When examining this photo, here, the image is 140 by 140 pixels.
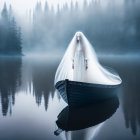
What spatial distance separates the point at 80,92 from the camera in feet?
39.2

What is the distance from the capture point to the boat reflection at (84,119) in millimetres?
9773

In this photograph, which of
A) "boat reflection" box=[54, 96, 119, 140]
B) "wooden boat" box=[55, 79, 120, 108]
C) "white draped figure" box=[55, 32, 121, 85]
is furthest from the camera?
"white draped figure" box=[55, 32, 121, 85]

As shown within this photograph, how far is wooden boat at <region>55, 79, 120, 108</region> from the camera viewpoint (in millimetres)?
11650

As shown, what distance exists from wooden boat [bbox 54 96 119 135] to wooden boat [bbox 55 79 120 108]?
17.9 inches

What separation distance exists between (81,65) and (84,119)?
3435mm

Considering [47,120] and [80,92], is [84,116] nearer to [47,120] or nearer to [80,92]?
[80,92]

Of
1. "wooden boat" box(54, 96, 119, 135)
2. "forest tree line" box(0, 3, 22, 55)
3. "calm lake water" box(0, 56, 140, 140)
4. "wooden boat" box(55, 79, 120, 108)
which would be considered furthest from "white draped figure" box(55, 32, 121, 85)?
"forest tree line" box(0, 3, 22, 55)

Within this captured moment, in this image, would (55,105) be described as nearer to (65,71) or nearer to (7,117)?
(65,71)

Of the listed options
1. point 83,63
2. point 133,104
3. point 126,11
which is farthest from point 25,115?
point 126,11

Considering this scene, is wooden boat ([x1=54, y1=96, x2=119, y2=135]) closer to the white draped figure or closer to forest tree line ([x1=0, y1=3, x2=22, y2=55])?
the white draped figure

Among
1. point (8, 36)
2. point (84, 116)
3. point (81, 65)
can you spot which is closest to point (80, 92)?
point (84, 116)

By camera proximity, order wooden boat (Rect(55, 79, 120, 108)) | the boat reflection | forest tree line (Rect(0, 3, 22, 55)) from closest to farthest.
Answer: the boat reflection
wooden boat (Rect(55, 79, 120, 108))
forest tree line (Rect(0, 3, 22, 55))

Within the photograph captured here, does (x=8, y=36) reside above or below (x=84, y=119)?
below

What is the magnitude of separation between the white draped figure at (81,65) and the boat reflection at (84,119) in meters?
1.62
